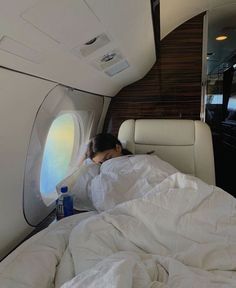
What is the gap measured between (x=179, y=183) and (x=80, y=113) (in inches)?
45.0

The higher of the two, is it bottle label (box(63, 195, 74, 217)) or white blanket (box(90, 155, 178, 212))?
white blanket (box(90, 155, 178, 212))

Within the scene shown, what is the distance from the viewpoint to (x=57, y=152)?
2.05 m

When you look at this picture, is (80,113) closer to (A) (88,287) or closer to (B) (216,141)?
(A) (88,287)

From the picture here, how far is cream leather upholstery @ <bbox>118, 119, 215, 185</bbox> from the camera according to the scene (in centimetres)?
170

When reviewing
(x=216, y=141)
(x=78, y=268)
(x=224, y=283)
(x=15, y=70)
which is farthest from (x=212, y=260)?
(x=216, y=141)

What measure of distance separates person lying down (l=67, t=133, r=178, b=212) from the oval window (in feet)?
0.93

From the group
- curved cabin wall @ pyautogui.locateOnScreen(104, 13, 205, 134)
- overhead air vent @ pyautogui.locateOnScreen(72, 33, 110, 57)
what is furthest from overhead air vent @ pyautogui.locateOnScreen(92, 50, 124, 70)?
curved cabin wall @ pyautogui.locateOnScreen(104, 13, 205, 134)

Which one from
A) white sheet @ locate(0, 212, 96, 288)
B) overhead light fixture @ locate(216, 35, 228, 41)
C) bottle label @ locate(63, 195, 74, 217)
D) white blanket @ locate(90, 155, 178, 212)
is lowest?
bottle label @ locate(63, 195, 74, 217)

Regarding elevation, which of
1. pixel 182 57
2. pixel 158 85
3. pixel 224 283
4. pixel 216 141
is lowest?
pixel 216 141

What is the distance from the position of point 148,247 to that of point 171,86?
2.01 m

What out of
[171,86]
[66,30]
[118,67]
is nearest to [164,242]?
[66,30]

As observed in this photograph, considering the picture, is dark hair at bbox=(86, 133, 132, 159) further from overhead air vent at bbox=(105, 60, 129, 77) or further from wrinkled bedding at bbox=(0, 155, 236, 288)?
wrinkled bedding at bbox=(0, 155, 236, 288)

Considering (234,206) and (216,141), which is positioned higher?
(234,206)

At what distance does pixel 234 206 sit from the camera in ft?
3.49
